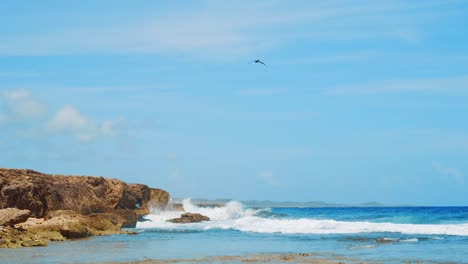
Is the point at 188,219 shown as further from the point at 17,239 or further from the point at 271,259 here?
the point at 271,259

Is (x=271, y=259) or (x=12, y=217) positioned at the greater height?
(x=12, y=217)

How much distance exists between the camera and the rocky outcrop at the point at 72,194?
3859 cm

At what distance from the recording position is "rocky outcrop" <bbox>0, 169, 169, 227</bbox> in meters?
38.6

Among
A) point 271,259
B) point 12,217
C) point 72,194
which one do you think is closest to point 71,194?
point 72,194

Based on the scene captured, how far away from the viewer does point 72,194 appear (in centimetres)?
A: 4638

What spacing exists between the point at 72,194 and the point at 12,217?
17.4 metres

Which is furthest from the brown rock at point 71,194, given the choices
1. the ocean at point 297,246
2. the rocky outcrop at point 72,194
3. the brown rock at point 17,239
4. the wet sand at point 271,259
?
the wet sand at point 271,259

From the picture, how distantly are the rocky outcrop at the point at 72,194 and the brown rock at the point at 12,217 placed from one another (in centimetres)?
835

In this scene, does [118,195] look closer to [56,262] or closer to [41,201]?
[41,201]

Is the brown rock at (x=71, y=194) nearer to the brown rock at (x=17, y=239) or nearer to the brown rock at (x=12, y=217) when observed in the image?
the brown rock at (x=12, y=217)

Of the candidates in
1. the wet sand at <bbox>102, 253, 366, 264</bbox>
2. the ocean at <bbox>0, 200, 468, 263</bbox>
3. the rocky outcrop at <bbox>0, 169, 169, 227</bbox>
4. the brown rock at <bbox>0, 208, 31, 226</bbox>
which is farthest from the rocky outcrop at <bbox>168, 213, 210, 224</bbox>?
the wet sand at <bbox>102, 253, 366, 264</bbox>

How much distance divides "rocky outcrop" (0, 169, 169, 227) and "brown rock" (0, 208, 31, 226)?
8.35 metres

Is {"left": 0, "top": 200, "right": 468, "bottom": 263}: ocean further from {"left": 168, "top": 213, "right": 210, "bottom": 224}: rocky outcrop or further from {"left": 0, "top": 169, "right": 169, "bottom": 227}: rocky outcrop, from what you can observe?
{"left": 168, "top": 213, "right": 210, "bottom": 224}: rocky outcrop

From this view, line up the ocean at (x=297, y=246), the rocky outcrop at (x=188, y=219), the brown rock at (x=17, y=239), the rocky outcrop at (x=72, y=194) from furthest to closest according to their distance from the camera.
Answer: the rocky outcrop at (x=188, y=219) < the rocky outcrop at (x=72, y=194) < the brown rock at (x=17, y=239) < the ocean at (x=297, y=246)
